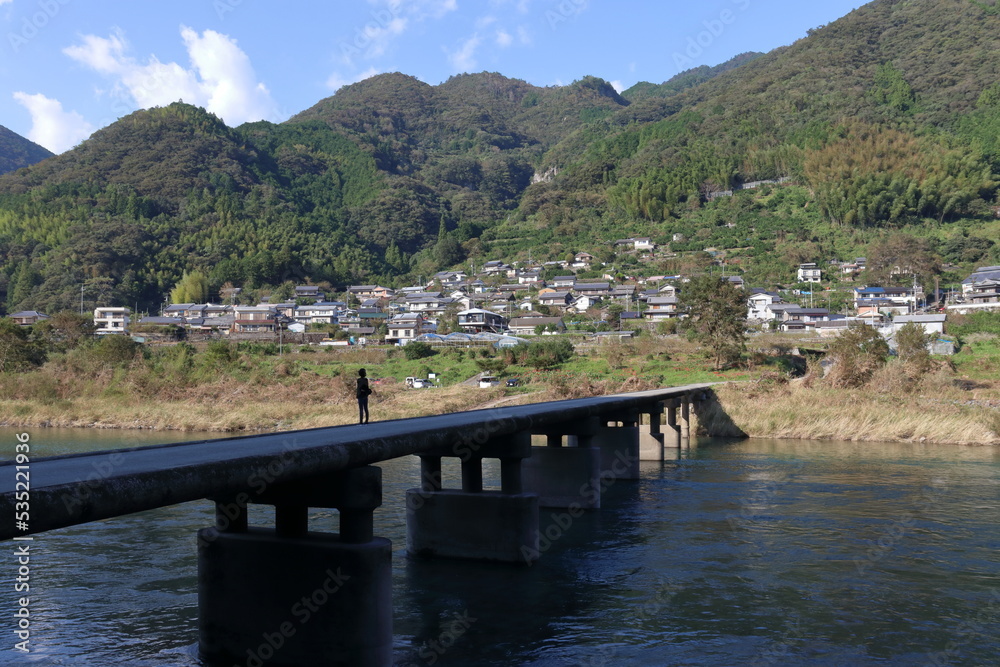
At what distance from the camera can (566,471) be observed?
73.4 ft

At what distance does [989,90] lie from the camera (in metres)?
158

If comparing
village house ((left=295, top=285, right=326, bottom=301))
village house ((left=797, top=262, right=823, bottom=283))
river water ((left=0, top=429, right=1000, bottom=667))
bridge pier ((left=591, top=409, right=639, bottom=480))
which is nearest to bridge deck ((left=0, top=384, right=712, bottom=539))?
river water ((left=0, top=429, right=1000, bottom=667))

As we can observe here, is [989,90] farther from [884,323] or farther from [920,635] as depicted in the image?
[920,635]

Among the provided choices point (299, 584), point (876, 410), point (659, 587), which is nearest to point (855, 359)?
point (876, 410)

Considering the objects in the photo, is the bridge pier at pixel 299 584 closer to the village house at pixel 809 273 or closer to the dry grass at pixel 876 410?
the dry grass at pixel 876 410

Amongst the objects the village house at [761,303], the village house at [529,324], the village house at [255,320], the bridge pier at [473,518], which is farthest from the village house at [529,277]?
the bridge pier at [473,518]

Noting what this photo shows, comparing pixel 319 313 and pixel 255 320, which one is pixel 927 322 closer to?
pixel 319 313

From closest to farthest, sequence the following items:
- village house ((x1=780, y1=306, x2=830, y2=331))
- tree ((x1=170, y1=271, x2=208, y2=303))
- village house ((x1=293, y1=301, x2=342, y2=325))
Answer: village house ((x1=780, y1=306, x2=830, y2=331)), village house ((x1=293, y1=301, x2=342, y2=325)), tree ((x1=170, y1=271, x2=208, y2=303))

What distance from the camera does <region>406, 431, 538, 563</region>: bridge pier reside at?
53.4ft

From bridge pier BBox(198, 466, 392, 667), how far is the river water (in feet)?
3.89

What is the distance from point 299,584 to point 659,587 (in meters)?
7.84

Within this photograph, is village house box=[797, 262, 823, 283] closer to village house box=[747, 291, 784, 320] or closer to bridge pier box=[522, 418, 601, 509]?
village house box=[747, 291, 784, 320]

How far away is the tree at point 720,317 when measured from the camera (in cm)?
5725

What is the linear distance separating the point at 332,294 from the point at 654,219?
5798 cm
